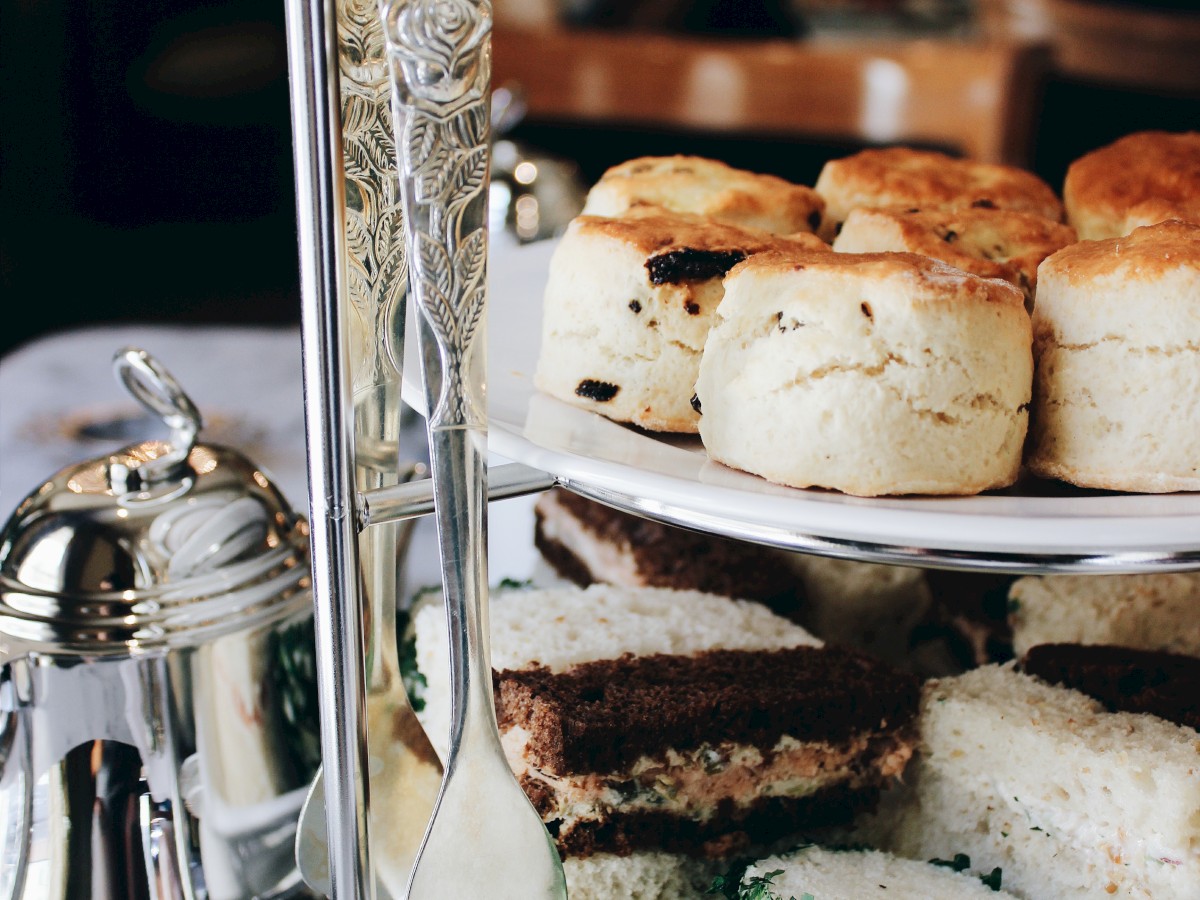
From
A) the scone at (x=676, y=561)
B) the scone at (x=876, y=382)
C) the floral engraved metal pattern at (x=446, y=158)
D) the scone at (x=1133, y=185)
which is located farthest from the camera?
the scone at (x=676, y=561)

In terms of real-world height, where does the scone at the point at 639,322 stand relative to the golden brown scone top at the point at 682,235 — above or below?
below

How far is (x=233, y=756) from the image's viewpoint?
2.45 feet

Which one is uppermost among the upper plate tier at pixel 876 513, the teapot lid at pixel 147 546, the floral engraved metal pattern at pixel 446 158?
the floral engraved metal pattern at pixel 446 158

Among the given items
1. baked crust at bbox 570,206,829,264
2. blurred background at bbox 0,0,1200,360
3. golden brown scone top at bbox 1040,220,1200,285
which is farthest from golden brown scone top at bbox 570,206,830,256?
blurred background at bbox 0,0,1200,360

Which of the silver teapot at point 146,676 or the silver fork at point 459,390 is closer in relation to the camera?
the silver fork at point 459,390

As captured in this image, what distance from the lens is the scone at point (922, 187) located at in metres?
0.87

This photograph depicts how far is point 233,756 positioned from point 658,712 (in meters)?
0.27

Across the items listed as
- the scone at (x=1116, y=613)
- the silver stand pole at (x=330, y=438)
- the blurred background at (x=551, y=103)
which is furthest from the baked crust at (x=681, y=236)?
the blurred background at (x=551, y=103)

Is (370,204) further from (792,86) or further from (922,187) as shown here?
(792,86)

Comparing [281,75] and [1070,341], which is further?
[281,75]

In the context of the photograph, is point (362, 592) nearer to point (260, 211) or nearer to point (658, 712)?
point (658, 712)

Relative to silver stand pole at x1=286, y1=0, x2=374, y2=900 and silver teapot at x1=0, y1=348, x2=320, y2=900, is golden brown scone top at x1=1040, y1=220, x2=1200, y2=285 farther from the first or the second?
silver teapot at x1=0, y1=348, x2=320, y2=900

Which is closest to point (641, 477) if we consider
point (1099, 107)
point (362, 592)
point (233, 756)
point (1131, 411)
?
point (362, 592)

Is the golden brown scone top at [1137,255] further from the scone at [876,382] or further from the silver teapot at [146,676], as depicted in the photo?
the silver teapot at [146,676]
